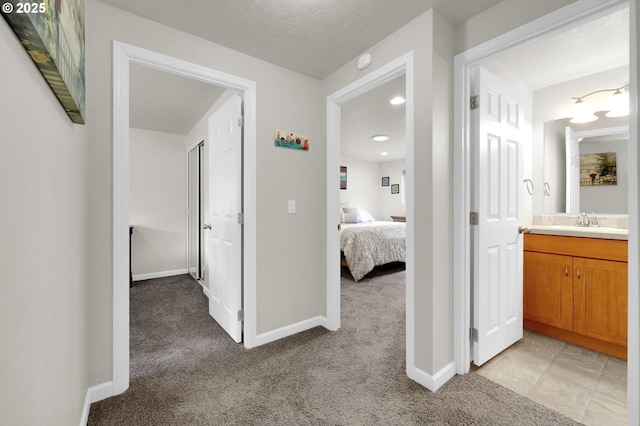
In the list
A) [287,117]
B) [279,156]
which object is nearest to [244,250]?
[279,156]

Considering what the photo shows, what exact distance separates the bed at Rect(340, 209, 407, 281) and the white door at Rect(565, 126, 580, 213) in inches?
90.7

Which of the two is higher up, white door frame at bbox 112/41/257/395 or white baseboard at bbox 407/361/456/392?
white door frame at bbox 112/41/257/395

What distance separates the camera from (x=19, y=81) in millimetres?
620

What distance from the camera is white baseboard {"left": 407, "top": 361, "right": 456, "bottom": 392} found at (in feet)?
5.43

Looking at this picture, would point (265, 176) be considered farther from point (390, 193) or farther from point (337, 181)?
point (390, 193)

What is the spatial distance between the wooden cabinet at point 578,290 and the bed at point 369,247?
2.03m

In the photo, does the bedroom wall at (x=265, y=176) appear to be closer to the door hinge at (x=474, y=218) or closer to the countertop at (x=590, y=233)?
the door hinge at (x=474, y=218)

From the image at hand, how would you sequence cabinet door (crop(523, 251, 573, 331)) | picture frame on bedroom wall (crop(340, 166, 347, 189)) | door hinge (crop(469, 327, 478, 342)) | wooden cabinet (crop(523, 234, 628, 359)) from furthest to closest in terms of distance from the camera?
picture frame on bedroom wall (crop(340, 166, 347, 189)) < cabinet door (crop(523, 251, 573, 331)) < wooden cabinet (crop(523, 234, 628, 359)) < door hinge (crop(469, 327, 478, 342))

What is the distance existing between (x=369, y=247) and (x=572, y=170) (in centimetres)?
249

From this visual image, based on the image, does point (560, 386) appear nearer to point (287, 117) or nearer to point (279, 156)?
point (279, 156)

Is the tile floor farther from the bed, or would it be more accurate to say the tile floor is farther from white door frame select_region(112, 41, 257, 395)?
white door frame select_region(112, 41, 257, 395)

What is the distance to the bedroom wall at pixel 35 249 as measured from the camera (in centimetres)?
56

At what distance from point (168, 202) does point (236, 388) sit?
360 centimetres

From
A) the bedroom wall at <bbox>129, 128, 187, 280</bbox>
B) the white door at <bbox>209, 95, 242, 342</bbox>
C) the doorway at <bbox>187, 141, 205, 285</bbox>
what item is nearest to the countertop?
the white door at <bbox>209, 95, 242, 342</bbox>
